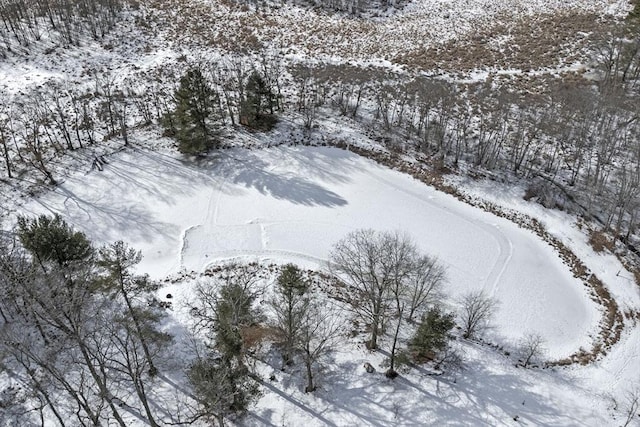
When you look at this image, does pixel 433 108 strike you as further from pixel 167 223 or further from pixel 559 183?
pixel 167 223

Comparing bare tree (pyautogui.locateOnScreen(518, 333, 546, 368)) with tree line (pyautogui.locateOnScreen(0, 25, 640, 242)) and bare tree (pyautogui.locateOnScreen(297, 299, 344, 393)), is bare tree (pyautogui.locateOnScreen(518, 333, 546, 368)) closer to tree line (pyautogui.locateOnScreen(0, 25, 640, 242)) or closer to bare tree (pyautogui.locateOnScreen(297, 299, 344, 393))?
A: bare tree (pyautogui.locateOnScreen(297, 299, 344, 393))

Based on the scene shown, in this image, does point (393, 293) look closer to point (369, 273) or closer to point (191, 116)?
point (369, 273)

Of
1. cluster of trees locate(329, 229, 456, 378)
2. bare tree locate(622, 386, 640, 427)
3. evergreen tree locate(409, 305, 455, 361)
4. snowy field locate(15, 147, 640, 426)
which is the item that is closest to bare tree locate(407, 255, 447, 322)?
cluster of trees locate(329, 229, 456, 378)

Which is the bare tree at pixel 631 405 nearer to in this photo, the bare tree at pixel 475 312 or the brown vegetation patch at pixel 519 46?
the bare tree at pixel 475 312

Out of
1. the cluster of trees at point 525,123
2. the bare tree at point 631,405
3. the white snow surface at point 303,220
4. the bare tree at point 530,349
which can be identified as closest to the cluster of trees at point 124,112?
the white snow surface at point 303,220

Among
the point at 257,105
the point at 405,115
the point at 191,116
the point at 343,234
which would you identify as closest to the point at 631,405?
the point at 343,234

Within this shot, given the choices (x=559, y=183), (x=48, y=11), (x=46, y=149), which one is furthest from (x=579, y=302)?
(x=48, y=11)
